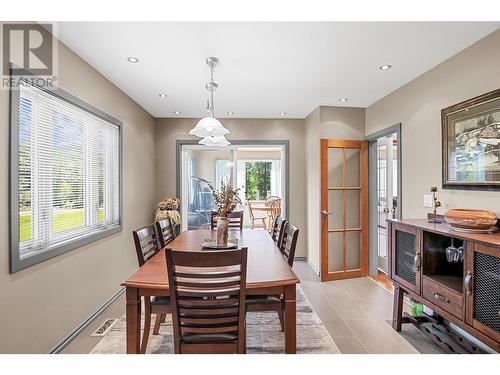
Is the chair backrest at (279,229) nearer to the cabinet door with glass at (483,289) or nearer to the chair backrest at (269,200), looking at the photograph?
the cabinet door with glass at (483,289)

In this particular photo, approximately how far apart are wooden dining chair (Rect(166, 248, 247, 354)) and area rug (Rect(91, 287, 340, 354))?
2.83ft

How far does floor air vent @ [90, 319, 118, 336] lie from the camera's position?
8.44ft

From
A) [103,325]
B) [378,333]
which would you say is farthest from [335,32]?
[103,325]

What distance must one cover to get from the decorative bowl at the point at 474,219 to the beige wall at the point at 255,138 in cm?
308

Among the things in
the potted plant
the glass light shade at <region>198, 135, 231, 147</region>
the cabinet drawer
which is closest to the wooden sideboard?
the cabinet drawer

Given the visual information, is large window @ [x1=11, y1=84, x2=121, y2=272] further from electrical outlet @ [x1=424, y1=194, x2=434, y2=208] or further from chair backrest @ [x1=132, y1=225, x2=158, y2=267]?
electrical outlet @ [x1=424, y1=194, x2=434, y2=208]

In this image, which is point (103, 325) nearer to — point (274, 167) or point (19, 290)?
point (19, 290)

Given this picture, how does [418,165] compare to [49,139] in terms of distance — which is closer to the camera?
[49,139]

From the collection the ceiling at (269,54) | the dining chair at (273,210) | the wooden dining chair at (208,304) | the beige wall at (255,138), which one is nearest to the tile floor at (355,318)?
the wooden dining chair at (208,304)

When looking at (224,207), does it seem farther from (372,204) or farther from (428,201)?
(372,204)

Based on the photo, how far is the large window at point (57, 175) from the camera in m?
1.95

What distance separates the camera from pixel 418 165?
3.04 metres

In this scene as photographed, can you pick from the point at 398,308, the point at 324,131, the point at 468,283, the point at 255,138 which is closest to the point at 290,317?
the point at 468,283
